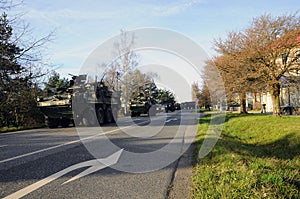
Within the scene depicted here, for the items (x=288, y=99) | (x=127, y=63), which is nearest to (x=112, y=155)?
(x=288, y=99)

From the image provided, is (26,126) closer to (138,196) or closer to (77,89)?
(77,89)

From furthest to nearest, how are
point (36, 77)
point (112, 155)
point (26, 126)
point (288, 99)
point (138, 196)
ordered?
point (288, 99)
point (36, 77)
point (26, 126)
point (112, 155)
point (138, 196)

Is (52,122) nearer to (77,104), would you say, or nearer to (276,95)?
(77,104)

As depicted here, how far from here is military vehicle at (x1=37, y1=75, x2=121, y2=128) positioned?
44.9 ft

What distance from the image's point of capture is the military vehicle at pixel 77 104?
13.7 m

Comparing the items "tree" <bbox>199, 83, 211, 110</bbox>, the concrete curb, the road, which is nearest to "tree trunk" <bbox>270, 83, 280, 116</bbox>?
"tree" <bbox>199, 83, 211, 110</bbox>

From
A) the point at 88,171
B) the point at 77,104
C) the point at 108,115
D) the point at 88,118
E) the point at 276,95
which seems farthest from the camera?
the point at 276,95

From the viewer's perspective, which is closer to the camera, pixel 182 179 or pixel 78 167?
pixel 182 179

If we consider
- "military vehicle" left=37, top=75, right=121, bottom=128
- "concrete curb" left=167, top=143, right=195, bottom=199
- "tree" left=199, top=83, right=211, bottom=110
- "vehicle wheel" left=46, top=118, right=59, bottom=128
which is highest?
"tree" left=199, top=83, right=211, bottom=110

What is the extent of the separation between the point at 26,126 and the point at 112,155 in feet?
47.5

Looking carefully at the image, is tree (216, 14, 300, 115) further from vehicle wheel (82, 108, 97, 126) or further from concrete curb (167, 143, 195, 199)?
concrete curb (167, 143, 195, 199)

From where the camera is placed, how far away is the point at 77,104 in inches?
534

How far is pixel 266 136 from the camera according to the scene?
13.1m

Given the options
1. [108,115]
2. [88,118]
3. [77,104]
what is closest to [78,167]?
[77,104]
